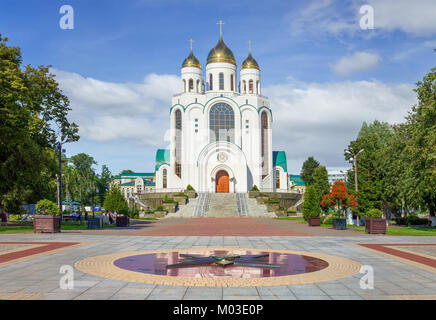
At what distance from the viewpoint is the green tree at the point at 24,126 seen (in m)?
24.0

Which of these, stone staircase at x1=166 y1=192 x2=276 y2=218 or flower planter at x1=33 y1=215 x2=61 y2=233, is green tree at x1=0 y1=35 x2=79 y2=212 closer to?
flower planter at x1=33 y1=215 x2=61 y2=233

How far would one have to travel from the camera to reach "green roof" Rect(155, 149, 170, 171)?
66688mm

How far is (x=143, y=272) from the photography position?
924 cm

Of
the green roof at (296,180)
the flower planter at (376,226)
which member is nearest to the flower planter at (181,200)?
the flower planter at (376,226)

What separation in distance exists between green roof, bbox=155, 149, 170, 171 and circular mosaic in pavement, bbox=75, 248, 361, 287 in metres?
54.4

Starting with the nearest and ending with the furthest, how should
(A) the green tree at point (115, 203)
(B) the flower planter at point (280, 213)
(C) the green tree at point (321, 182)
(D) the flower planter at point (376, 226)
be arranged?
(D) the flower planter at point (376, 226), (A) the green tree at point (115, 203), (B) the flower planter at point (280, 213), (C) the green tree at point (321, 182)

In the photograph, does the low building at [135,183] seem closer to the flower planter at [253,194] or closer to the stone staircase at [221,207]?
the stone staircase at [221,207]

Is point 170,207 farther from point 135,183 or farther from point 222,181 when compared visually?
point 135,183

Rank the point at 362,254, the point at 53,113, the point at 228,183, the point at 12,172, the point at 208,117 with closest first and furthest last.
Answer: the point at 362,254, the point at 12,172, the point at 53,113, the point at 228,183, the point at 208,117

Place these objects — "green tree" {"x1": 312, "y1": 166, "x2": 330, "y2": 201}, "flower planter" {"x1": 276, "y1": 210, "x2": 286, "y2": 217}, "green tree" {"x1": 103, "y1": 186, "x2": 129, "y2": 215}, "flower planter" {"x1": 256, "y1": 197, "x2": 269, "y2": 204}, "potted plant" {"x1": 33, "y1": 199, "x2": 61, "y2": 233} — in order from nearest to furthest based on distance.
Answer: "potted plant" {"x1": 33, "y1": 199, "x2": 61, "y2": 233} < "green tree" {"x1": 103, "y1": 186, "x2": 129, "y2": 215} < "flower planter" {"x1": 276, "y1": 210, "x2": 286, "y2": 217} < "flower planter" {"x1": 256, "y1": 197, "x2": 269, "y2": 204} < "green tree" {"x1": 312, "y1": 166, "x2": 330, "y2": 201}

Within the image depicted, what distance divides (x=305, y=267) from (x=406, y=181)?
995 inches

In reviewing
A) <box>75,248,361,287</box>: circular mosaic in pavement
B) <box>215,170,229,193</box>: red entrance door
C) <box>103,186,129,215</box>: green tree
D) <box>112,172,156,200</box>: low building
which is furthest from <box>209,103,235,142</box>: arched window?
<box>75,248,361,287</box>: circular mosaic in pavement

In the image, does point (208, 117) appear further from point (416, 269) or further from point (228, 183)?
point (416, 269)
